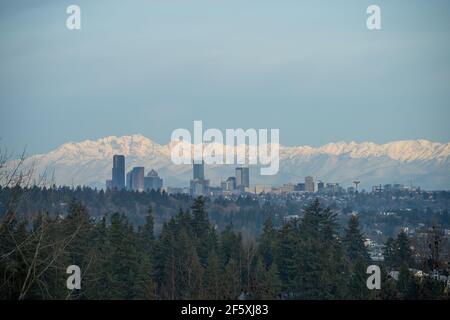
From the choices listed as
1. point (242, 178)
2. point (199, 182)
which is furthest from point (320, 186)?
point (199, 182)

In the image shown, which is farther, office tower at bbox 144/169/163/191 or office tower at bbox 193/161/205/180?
office tower at bbox 193/161/205/180

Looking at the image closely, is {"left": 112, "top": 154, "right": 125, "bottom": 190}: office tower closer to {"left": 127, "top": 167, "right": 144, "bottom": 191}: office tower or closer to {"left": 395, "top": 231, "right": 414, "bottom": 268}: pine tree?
{"left": 127, "top": 167, "right": 144, "bottom": 191}: office tower

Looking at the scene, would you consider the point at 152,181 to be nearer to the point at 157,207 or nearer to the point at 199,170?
the point at 199,170

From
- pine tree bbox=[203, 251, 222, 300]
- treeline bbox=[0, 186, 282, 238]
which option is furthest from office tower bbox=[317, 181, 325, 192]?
pine tree bbox=[203, 251, 222, 300]
